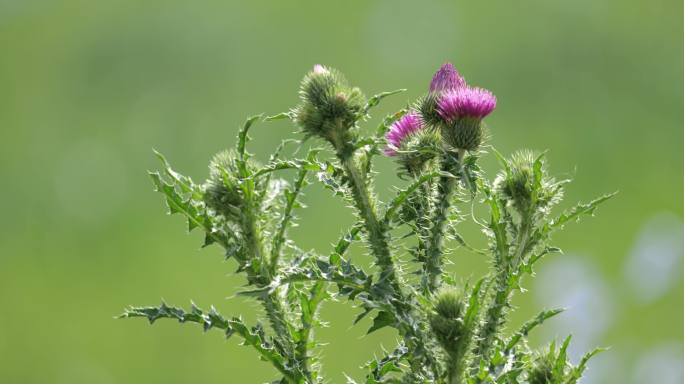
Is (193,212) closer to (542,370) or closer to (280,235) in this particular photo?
(280,235)

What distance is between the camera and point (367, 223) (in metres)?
1.23

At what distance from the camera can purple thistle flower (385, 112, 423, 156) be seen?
139 cm

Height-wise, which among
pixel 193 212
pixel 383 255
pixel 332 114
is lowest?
pixel 383 255

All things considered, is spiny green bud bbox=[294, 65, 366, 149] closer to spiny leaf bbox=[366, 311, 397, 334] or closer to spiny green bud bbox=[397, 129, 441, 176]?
spiny green bud bbox=[397, 129, 441, 176]

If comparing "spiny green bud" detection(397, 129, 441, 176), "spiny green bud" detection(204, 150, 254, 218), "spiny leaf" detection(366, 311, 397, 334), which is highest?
"spiny green bud" detection(397, 129, 441, 176)

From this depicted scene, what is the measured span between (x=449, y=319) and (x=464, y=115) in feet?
1.26

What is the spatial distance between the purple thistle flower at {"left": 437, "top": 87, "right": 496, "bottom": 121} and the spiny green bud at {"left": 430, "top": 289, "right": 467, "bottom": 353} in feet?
1.13

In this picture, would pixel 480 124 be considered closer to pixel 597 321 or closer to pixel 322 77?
pixel 322 77

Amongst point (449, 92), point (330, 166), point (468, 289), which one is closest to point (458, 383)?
point (468, 289)

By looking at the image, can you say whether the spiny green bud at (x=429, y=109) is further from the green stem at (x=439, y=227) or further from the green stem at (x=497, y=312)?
the green stem at (x=497, y=312)

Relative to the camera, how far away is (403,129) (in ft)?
4.64

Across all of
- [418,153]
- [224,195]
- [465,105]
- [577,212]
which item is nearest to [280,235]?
[224,195]

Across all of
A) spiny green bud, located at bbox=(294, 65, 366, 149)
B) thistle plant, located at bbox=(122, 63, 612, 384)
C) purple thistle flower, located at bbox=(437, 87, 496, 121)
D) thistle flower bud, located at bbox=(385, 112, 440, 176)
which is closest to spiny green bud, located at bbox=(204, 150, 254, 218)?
thistle plant, located at bbox=(122, 63, 612, 384)

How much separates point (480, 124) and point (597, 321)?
431 centimetres
